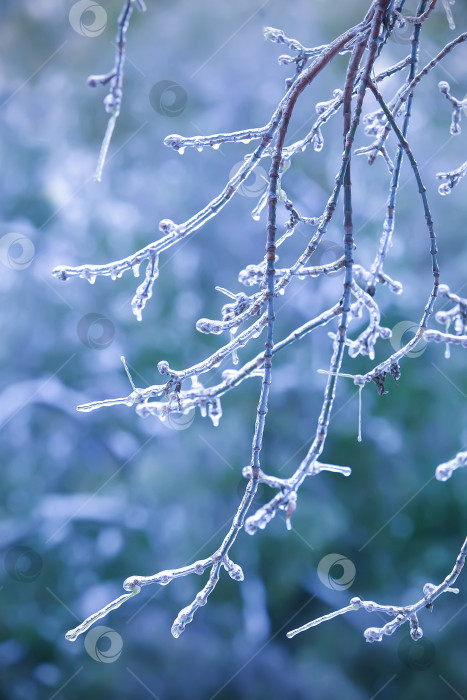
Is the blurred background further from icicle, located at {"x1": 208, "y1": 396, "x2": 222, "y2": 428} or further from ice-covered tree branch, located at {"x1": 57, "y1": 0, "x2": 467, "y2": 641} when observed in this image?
icicle, located at {"x1": 208, "y1": 396, "x2": 222, "y2": 428}

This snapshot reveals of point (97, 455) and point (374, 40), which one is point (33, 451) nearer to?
point (97, 455)

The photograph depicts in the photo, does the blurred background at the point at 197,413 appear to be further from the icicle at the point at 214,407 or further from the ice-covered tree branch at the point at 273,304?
the icicle at the point at 214,407

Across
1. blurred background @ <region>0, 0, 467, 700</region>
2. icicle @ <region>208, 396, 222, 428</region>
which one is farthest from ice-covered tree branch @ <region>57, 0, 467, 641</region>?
blurred background @ <region>0, 0, 467, 700</region>

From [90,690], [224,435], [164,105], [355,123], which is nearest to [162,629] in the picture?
[90,690]

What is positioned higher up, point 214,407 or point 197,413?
point 197,413

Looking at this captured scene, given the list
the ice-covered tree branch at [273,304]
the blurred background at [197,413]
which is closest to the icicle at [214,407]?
the ice-covered tree branch at [273,304]

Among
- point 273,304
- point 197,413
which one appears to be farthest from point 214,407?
point 197,413

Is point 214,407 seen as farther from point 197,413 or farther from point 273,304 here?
point 197,413

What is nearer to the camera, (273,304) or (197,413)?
(273,304)
